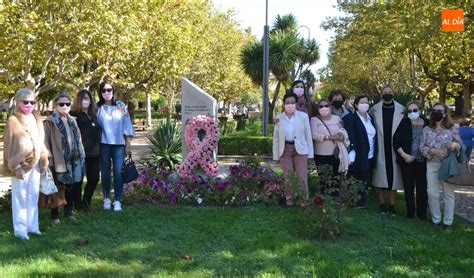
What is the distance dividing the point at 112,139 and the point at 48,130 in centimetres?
A: 90

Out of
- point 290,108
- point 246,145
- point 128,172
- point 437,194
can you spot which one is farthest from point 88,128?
point 246,145

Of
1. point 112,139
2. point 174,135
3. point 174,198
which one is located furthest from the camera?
point 174,135

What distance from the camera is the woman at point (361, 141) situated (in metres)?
6.91

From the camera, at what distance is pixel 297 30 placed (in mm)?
23922

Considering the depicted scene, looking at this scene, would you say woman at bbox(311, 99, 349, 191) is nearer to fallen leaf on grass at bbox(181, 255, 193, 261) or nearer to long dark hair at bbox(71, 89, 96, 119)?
fallen leaf on grass at bbox(181, 255, 193, 261)

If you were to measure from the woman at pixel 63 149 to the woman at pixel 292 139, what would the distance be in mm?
2832

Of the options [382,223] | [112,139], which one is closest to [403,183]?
[382,223]

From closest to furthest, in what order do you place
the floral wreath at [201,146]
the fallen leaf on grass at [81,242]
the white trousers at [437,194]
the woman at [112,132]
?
the fallen leaf on grass at [81,242], the white trousers at [437,194], the woman at [112,132], the floral wreath at [201,146]

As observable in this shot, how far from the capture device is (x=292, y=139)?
23.4 ft

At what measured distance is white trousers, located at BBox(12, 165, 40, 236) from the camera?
5598mm

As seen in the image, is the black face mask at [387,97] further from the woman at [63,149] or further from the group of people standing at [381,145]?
the woman at [63,149]

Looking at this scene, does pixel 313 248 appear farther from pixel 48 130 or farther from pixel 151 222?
pixel 48 130

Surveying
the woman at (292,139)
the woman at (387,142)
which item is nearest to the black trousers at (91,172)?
the woman at (292,139)

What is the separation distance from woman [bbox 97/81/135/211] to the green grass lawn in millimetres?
643
